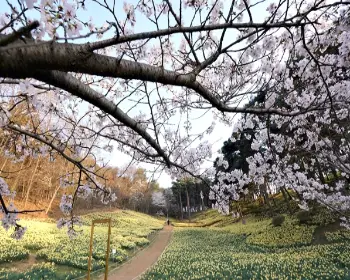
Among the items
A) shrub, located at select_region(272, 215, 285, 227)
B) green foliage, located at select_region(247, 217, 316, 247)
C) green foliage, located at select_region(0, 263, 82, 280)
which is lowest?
green foliage, located at select_region(0, 263, 82, 280)

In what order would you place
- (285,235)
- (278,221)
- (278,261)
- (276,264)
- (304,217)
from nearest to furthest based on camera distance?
(276,264), (278,261), (285,235), (304,217), (278,221)

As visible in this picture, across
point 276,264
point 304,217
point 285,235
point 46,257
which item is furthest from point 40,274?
point 304,217

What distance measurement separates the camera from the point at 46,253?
35.9 feet

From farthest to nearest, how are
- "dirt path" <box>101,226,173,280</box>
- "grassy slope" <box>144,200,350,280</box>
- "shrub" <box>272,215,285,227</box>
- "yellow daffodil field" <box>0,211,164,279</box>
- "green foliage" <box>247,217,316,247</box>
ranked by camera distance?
"shrub" <box>272,215,285,227</box> < "green foliage" <box>247,217,316,247</box> < "dirt path" <box>101,226,173,280</box> < "yellow daffodil field" <box>0,211,164,279</box> < "grassy slope" <box>144,200,350,280</box>

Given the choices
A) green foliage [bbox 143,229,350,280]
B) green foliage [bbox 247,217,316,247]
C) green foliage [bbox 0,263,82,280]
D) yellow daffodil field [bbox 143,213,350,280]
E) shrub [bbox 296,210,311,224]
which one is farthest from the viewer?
shrub [bbox 296,210,311,224]

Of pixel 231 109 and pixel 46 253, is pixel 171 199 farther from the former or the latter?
pixel 231 109

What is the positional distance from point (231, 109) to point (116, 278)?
31.9 ft

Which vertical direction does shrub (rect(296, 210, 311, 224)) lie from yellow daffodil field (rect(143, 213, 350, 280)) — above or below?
above

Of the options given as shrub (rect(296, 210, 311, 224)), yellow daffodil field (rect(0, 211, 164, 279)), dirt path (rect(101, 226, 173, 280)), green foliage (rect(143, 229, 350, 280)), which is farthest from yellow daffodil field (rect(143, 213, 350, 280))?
yellow daffodil field (rect(0, 211, 164, 279))

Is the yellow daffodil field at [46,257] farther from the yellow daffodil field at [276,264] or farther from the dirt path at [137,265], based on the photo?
the yellow daffodil field at [276,264]

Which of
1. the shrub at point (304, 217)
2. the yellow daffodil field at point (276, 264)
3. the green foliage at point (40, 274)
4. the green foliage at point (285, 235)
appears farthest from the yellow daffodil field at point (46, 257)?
the shrub at point (304, 217)

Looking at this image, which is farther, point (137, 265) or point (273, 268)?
point (137, 265)

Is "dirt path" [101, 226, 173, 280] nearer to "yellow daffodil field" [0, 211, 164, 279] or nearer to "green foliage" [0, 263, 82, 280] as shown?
"yellow daffodil field" [0, 211, 164, 279]

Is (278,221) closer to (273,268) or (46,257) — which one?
(273,268)
